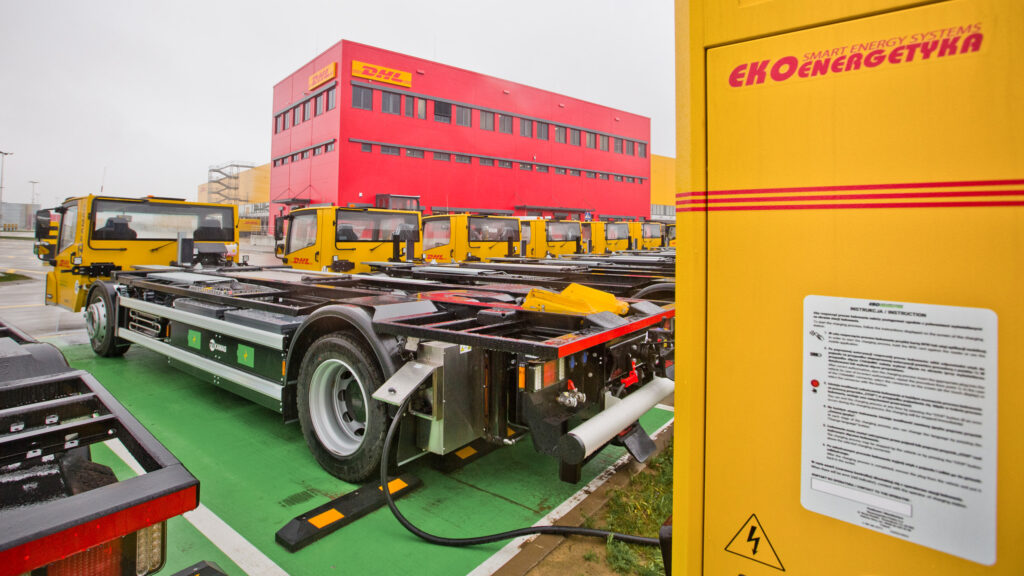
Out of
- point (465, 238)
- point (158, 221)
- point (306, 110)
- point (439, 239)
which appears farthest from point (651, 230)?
point (306, 110)

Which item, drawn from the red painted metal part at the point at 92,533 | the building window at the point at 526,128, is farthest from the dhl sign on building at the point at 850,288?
the building window at the point at 526,128

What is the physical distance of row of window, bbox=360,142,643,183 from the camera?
30.0 meters

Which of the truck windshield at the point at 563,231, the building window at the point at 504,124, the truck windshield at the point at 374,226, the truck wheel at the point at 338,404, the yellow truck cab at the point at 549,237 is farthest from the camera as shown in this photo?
the building window at the point at 504,124

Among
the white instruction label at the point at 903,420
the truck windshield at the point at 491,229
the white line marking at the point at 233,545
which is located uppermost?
the truck windshield at the point at 491,229

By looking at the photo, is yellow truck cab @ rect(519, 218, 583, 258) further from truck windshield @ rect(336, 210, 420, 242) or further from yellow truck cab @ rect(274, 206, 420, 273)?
yellow truck cab @ rect(274, 206, 420, 273)

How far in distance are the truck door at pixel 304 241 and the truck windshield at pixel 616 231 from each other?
10657mm

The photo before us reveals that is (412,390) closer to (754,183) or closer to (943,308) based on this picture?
(754,183)

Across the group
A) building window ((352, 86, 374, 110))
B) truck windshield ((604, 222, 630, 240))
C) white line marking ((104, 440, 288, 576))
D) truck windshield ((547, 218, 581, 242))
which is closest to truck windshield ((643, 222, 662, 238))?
truck windshield ((604, 222, 630, 240))

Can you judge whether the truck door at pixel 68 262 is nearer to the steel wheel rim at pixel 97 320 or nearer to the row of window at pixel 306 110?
the steel wheel rim at pixel 97 320

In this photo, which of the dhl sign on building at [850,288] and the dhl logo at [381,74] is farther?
the dhl logo at [381,74]

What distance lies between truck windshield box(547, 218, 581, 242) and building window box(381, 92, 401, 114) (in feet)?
59.2

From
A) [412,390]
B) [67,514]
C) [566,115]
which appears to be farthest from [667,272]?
[566,115]

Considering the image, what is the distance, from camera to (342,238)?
981cm

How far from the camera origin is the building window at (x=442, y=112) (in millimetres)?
31953
